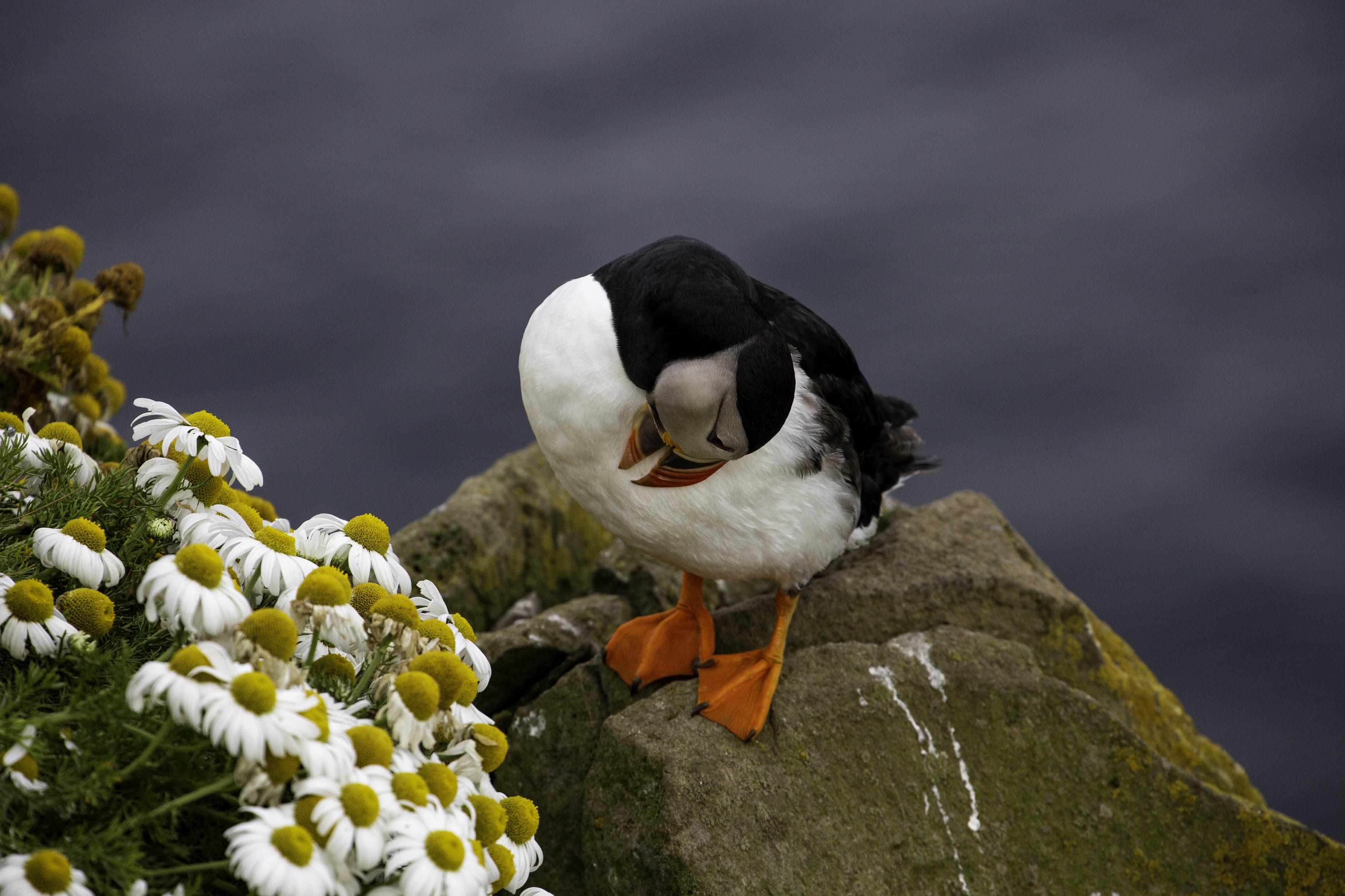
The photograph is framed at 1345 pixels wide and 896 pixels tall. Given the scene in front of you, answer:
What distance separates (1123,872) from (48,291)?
424 centimetres

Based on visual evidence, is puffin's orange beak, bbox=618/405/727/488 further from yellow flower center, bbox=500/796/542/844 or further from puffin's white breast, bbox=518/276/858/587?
yellow flower center, bbox=500/796/542/844

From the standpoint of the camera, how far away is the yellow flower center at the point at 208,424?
94.9 inches

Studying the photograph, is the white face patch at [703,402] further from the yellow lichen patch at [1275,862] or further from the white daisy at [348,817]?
the yellow lichen patch at [1275,862]

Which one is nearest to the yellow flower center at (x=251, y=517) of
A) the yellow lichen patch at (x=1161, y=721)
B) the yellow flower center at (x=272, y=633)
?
the yellow flower center at (x=272, y=633)

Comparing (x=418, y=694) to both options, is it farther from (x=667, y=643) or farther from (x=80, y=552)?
(x=667, y=643)

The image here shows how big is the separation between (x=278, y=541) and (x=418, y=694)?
530 millimetres

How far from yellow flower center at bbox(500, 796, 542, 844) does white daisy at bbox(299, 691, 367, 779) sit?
47 centimetres

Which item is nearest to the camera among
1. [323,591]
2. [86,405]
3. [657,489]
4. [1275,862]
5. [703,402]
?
[323,591]

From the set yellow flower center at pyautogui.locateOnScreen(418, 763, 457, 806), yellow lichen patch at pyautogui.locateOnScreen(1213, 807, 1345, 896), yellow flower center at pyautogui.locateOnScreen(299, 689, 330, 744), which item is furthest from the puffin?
yellow lichen patch at pyautogui.locateOnScreen(1213, 807, 1345, 896)

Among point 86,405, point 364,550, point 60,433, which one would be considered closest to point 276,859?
point 364,550

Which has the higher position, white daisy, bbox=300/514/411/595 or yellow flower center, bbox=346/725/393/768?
white daisy, bbox=300/514/411/595

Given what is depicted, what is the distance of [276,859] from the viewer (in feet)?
5.43

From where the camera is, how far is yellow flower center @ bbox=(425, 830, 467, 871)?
70.7 inches

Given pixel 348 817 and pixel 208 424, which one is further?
pixel 208 424
